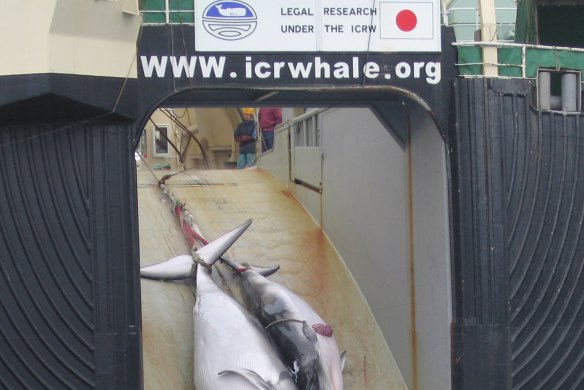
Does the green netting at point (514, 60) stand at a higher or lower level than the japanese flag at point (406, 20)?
lower

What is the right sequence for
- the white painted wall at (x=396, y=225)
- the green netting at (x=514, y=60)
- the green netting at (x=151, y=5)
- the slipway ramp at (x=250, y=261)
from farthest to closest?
1. the slipway ramp at (x=250, y=261)
2. the white painted wall at (x=396, y=225)
3. the green netting at (x=514, y=60)
4. the green netting at (x=151, y=5)

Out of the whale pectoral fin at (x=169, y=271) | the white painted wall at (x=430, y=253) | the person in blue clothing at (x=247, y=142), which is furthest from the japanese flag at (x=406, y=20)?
the person in blue clothing at (x=247, y=142)

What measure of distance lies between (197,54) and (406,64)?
171 cm

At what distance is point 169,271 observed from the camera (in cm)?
989

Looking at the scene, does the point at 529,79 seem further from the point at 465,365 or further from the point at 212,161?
the point at 212,161

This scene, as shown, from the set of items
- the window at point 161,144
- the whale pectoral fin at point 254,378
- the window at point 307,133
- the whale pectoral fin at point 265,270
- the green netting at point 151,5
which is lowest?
the whale pectoral fin at point 254,378

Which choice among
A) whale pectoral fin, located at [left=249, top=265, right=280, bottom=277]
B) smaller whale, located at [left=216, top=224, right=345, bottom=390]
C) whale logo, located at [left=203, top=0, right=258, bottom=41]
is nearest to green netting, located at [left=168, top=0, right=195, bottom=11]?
Answer: whale logo, located at [left=203, top=0, right=258, bottom=41]

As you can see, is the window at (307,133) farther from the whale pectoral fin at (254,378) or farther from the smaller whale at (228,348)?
the whale pectoral fin at (254,378)

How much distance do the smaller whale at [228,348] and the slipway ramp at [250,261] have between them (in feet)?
1.39

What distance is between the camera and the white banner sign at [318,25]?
25.0ft

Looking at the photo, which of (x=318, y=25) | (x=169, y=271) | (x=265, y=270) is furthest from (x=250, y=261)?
(x=318, y=25)

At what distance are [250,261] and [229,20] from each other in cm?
362

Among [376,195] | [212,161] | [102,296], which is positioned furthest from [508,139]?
[212,161]

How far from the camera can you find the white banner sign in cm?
761
